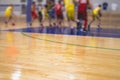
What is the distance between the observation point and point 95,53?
17.4 feet

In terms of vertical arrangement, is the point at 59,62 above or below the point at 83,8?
below

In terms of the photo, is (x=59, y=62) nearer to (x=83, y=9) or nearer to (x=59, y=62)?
(x=59, y=62)

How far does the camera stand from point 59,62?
14.8ft

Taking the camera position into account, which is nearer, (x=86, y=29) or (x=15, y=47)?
(x=15, y=47)

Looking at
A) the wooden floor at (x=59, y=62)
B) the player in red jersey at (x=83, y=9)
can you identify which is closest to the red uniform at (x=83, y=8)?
the player in red jersey at (x=83, y=9)

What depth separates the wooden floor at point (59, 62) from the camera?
143 inches

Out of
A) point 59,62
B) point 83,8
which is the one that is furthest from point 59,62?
point 83,8

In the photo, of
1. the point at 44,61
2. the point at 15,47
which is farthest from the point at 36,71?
→ the point at 15,47

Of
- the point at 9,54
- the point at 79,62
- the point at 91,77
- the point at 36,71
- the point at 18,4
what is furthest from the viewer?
the point at 18,4

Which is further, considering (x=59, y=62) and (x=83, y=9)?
(x=83, y=9)

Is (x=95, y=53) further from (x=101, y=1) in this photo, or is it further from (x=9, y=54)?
(x=101, y=1)

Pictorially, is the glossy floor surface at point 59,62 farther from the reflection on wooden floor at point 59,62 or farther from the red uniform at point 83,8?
the red uniform at point 83,8

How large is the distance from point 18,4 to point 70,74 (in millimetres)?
17636

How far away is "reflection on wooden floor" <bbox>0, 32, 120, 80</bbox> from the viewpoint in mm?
3631
